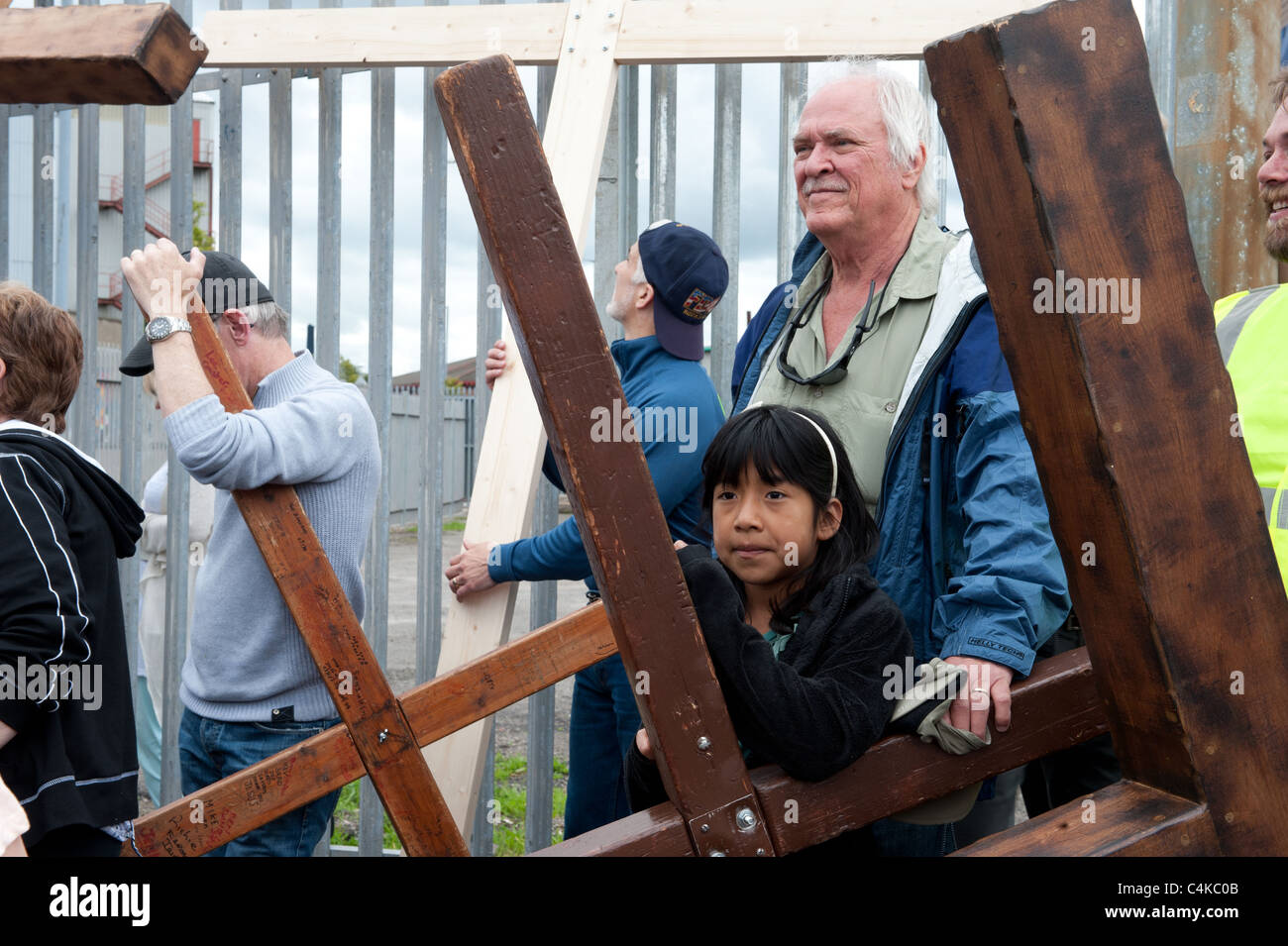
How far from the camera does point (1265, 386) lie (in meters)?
1.58

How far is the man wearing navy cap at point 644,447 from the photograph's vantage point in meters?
2.59

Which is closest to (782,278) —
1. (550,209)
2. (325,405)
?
(325,405)

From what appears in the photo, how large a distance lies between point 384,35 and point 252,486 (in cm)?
159

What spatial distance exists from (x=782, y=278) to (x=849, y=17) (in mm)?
712

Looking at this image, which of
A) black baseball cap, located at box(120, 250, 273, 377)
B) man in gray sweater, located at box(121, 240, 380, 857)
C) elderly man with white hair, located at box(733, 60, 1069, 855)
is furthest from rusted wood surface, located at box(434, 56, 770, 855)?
black baseball cap, located at box(120, 250, 273, 377)

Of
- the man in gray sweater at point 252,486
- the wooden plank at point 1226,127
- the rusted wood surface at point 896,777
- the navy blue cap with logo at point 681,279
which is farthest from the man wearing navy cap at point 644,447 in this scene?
the rusted wood surface at point 896,777

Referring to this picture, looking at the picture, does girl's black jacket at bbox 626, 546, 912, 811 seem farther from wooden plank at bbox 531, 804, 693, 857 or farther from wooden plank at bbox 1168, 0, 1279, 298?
wooden plank at bbox 1168, 0, 1279, 298

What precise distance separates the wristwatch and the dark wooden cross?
4.34ft

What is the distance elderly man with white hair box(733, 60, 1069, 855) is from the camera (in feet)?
5.16

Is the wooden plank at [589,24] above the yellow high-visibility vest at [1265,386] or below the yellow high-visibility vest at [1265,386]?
above

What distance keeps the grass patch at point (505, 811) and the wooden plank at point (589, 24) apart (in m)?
2.31

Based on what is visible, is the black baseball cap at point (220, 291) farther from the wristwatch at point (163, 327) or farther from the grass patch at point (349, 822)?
the grass patch at point (349, 822)

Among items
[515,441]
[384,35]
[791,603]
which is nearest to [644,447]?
[515,441]

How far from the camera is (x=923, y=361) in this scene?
1.74m
